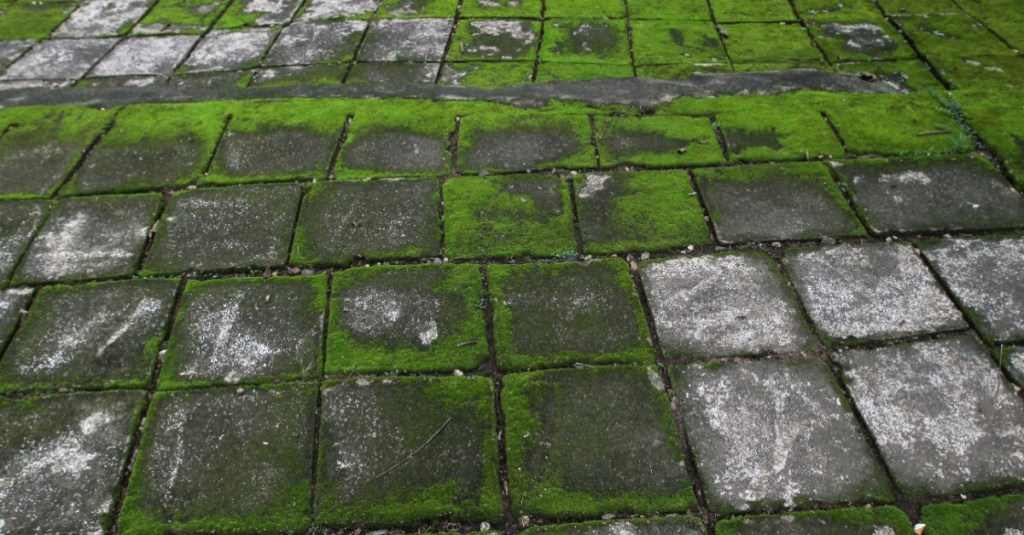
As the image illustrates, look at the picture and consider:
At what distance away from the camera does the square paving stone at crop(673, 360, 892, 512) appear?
2219mm

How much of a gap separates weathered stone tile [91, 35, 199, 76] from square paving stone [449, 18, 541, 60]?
6.86 feet

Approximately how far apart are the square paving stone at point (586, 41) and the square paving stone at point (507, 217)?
157cm

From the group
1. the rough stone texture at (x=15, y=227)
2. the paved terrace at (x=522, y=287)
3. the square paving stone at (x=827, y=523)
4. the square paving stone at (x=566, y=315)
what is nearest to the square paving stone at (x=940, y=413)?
the paved terrace at (x=522, y=287)

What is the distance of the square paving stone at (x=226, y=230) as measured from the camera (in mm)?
3127

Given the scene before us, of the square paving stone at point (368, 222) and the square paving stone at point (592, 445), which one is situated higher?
the square paving stone at point (368, 222)

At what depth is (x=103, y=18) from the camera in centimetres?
546

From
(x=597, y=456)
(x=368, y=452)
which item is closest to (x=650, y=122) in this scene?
(x=597, y=456)

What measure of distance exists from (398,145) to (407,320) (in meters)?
1.39

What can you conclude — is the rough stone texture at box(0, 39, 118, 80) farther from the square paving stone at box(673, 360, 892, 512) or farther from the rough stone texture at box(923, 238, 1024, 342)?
the rough stone texture at box(923, 238, 1024, 342)

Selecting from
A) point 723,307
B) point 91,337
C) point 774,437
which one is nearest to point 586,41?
point 723,307

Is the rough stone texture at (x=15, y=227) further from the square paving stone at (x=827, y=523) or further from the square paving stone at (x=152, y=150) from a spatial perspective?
the square paving stone at (x=827, y=523)

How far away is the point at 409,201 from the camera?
135 inches

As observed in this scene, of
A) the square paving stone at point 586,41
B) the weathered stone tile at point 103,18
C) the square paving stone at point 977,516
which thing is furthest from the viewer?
the weathered stone tile at point 103,18

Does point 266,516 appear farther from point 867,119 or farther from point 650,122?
point 867,119
